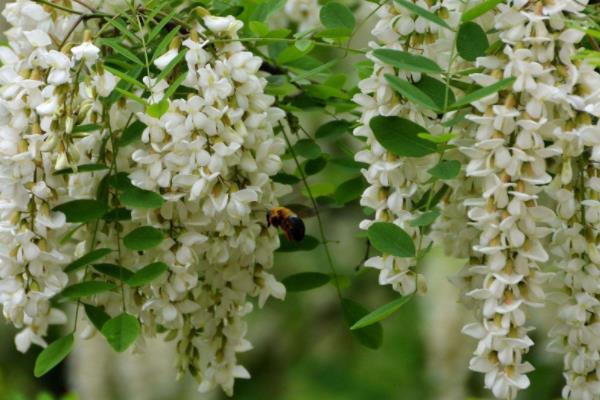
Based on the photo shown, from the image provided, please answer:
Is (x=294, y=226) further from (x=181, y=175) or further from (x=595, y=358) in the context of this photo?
(x=595, y=358)

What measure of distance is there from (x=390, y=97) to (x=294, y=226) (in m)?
0.36

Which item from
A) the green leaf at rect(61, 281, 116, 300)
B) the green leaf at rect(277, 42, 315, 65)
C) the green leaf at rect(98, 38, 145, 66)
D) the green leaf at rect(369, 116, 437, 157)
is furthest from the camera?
the green leaf at rect(277, 42, 315, 65)

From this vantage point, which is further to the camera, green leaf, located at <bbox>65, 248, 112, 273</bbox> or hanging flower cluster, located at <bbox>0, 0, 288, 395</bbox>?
green leaf, located at <bbox>65, 248, 112, 273</bbox>

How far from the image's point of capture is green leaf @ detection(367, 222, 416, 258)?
151 cm

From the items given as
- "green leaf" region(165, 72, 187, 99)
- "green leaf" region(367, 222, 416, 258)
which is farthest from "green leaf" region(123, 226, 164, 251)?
"green leaf" region(367, 222, 416, 258)

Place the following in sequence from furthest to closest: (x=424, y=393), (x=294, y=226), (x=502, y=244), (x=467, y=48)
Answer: (x=424, y=393), (x=294, y=226), (x=467, y=48), (x=502, y=244)

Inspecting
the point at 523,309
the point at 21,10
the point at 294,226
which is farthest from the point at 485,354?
the point at 21,10

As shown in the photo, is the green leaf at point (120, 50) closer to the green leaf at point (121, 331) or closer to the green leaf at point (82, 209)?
the green leaf at point (82, 209)

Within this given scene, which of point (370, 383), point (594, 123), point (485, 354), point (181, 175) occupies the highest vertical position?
point (594, 123)

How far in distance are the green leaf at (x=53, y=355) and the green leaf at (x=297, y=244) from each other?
0.42 meters

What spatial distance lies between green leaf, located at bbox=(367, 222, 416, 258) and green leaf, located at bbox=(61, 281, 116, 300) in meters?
0.43

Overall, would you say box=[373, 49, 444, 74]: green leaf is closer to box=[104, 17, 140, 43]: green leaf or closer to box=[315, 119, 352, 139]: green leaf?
box=[104, 17, 140, 43]: green leaf

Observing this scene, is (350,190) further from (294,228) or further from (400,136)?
(400,136)

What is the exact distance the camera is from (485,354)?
4.81 ft
